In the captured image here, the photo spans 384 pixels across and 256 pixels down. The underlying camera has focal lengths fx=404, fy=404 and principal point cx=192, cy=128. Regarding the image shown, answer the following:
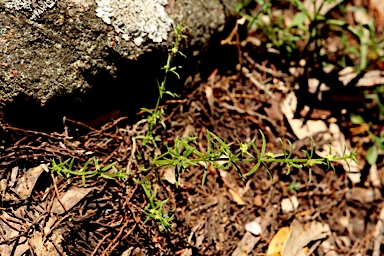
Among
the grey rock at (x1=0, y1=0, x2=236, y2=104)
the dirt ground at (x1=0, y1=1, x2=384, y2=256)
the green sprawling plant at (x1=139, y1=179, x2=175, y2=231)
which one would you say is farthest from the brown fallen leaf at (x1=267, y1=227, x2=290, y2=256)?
the grey rock at (x1=0, y1=0, x2=236, y2=104)

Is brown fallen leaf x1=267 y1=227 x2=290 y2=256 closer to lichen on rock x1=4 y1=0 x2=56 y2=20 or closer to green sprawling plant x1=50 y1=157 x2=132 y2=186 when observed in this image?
green sprawling plant x1=50 y1=157 x2=132 y2=186

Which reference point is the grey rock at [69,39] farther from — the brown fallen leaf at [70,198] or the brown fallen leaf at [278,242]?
the brown fallen leaf at [278,242]

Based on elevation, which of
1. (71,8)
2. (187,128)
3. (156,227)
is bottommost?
(156,227)

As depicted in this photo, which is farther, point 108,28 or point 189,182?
point 189,182

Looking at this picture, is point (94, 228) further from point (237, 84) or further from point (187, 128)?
point (237, 84)

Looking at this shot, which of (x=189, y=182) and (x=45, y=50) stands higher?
→ (x=45, y=50)

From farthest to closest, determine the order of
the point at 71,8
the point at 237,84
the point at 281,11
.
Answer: the point at 281,11 → the point at 237,84 → the point at 71,8

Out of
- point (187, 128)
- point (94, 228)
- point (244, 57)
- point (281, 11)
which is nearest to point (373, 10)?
point (281, 11)

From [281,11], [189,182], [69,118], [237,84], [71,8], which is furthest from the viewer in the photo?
[281,11]
